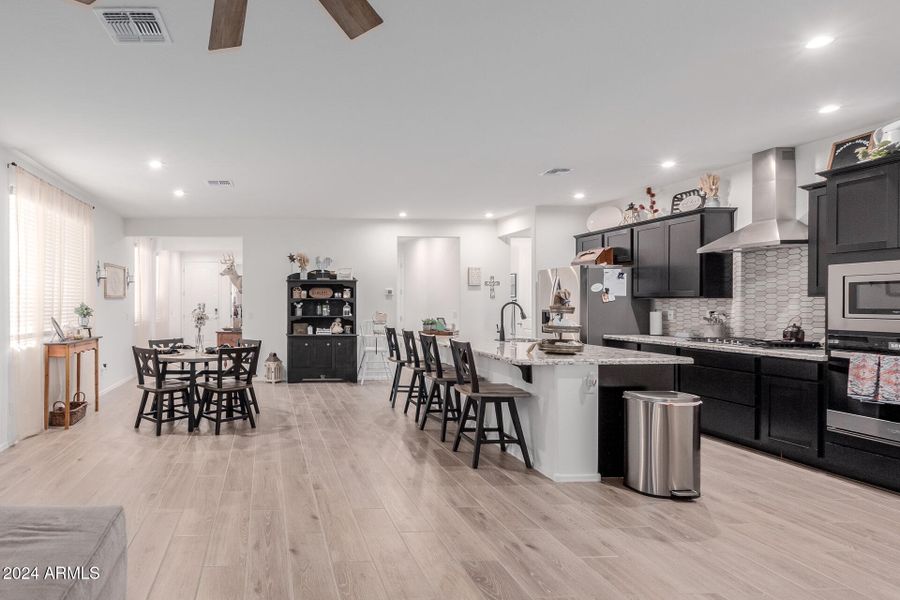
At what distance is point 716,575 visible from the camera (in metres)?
2.54

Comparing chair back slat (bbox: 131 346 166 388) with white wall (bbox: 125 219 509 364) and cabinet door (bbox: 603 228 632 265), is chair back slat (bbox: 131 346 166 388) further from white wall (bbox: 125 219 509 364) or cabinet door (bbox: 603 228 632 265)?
cabinet door (bbox: 603 228 632 265)

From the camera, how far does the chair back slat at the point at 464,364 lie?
4.25m

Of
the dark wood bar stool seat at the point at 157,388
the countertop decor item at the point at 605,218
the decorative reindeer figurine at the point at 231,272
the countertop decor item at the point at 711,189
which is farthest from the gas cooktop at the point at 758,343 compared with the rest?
the decorative reindeer figurine at the point at 231,272

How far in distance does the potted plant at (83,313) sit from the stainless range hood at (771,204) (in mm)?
6695

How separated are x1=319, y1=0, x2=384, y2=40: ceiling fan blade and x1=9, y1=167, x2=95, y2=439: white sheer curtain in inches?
183

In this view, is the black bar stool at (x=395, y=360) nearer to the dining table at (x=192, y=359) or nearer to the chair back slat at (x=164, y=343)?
the dining table at (x=192, y=359)

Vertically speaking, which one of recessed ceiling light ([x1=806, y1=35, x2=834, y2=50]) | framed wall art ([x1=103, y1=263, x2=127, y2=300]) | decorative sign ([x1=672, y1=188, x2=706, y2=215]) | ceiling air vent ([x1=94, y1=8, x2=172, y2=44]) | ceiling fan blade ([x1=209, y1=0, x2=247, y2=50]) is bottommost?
framed wall art ([x1=103, y1=263, x2=127, y2=300])

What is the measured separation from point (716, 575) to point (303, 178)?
5.36m

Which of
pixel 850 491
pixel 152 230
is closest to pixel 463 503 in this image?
pixel 850 491

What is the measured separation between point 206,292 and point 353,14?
38.8 feet

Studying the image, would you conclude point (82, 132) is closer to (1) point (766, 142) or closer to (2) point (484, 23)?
(2) point (484, 23)

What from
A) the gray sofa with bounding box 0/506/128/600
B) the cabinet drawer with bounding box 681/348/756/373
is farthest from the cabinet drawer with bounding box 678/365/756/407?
the gray sofa with bounding box 0/506/128/600

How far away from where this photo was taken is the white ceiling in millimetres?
2818

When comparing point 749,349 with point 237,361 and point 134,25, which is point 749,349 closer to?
point 237,361
